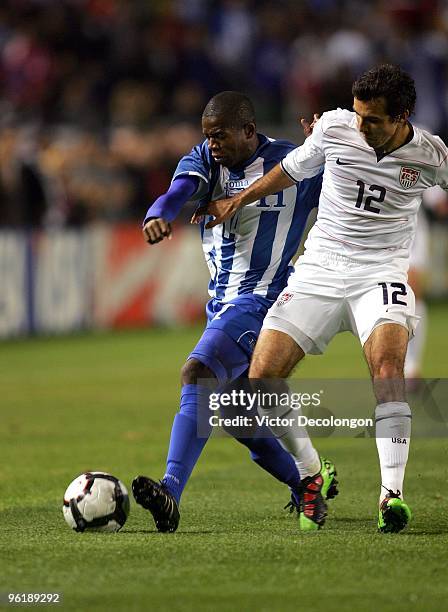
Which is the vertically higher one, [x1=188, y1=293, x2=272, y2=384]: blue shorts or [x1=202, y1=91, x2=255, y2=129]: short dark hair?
[x1=202, y1=91, x2=255, y2=129]: short dark hair

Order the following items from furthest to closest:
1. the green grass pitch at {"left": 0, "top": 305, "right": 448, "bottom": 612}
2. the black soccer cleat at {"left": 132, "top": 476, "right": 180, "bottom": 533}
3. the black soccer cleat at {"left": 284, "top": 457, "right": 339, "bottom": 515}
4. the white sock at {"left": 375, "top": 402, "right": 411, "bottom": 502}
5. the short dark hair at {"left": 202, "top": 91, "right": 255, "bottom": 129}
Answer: the black soccer cleat at {"left": 284, "top": 457, "right": 339, "bottom": 515}
the short dark hair at {"left": 202, "top": 91, "right": 255, "bottom": 129}
the white sock at {"left": 375, "top": 402, "right": 411, "bottom": 502}
the black soccer cleat at {"left": 132, "top": 476, "right": 180, "bottom": 533}
the green grass pitch at {"left": 0, "top": 305, "right": 448, "bottom": 612}

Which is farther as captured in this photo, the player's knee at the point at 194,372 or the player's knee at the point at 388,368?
the player's knee at the point at 194,372

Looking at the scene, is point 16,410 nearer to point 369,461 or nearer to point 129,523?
point 369,461

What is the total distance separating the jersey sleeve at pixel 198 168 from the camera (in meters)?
6.62

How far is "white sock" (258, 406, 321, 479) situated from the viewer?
6430 mm

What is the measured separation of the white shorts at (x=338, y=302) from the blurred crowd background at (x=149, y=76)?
1037 centimetres

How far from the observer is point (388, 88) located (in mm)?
6012

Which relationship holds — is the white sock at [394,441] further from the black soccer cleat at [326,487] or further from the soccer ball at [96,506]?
the soccer ball at [96,506]

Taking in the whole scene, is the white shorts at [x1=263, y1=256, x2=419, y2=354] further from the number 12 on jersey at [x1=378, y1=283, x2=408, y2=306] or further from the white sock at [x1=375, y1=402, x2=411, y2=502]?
the white sock at [x1=375, y1=402, x2=411, y2=502]

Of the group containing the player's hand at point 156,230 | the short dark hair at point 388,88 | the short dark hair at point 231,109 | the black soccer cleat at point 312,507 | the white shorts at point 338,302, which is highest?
the short dark hair at point 388,88

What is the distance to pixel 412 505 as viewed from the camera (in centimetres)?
694

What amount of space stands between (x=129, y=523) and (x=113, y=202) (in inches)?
473

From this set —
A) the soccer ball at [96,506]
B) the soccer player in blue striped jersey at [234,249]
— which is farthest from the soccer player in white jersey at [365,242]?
the soccer ball at [96,506]

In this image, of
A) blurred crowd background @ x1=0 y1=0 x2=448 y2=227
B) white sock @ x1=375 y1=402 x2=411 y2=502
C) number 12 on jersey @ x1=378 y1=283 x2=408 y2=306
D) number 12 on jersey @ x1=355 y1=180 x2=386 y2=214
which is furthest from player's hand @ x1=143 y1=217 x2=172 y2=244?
blurred crowd background @ x1=0 y1=0 x2=448 y2=227
